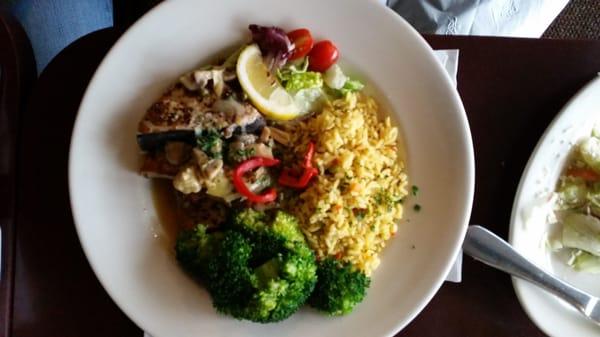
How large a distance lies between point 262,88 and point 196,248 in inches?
20.2

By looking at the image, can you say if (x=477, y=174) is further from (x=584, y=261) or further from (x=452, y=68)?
(x=584, y=261)

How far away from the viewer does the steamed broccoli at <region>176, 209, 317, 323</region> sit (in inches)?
65.7

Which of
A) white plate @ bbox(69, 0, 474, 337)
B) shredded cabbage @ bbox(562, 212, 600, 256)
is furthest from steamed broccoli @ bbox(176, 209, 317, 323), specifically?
shredded cabbage @ bbox(562, 212, 600, 256)

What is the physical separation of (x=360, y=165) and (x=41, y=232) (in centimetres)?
99

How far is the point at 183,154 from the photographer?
1831mm

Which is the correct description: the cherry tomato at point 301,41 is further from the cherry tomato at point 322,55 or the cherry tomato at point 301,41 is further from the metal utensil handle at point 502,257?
the metal utensil handle at point 502,257

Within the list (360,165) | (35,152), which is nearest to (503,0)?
(360,165)

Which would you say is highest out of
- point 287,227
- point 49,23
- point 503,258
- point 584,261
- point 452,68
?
point 452,68

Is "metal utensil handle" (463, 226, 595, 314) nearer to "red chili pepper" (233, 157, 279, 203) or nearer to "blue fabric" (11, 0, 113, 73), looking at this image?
"red chili pepper" (233, 157, 279, 203)

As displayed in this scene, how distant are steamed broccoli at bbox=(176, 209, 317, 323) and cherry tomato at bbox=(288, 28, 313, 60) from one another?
490 mm

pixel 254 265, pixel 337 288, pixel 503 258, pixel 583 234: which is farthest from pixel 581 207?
pixel 254 265

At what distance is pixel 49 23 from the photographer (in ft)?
7.23

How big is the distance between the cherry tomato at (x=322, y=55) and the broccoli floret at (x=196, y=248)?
586 millimetres

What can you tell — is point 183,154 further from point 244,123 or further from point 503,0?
point 503,0
